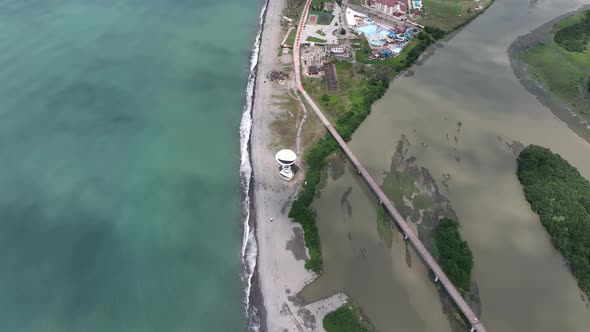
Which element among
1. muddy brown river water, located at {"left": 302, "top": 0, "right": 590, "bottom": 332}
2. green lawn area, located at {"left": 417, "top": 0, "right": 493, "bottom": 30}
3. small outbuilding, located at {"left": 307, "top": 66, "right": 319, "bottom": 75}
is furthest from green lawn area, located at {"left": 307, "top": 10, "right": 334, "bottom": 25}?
muddy brown river water, located at {"left": 302, "top": 0, "right": 590, "bottom": 332}

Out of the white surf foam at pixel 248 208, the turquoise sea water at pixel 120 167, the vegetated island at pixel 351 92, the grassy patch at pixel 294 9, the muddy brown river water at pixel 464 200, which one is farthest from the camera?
the grassy patch at pixel 294 9

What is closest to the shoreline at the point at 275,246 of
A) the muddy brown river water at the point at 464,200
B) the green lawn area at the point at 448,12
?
the muddy brown river water at the point at 464,200

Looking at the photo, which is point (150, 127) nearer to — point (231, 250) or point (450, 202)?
point (231, 250)

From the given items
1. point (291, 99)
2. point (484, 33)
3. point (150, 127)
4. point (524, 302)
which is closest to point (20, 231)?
point (150, 127)

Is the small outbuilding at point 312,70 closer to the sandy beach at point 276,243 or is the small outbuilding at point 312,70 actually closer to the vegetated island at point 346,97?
the vegetated island at point 346,97

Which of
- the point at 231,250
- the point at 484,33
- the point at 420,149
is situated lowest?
the point at 231,250

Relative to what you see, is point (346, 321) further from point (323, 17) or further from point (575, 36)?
point (575, 36)

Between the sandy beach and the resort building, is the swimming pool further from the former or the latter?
the sandy beach
